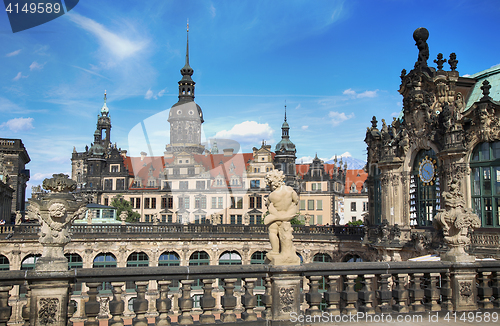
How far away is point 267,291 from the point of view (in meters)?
7.41

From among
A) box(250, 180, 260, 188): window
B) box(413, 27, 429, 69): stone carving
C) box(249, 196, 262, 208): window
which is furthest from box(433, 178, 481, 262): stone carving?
box(250, 180, 260, 188): window

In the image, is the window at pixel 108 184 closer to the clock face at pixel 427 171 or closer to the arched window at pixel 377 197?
the arched window at pixel 377 197

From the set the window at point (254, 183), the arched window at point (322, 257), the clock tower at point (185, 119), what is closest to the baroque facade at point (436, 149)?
the arched window at point (322, 257)

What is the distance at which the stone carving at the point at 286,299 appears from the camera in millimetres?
7336

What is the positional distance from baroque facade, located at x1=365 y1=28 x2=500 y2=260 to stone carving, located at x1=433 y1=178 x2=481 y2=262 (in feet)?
27.3

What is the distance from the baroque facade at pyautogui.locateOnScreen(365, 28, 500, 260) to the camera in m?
18.3

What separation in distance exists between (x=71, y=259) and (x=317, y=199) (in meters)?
46.0

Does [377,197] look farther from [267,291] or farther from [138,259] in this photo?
[138,259]

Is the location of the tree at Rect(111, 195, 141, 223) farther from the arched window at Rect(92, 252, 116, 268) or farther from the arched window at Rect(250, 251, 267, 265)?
the arched window at Rect(250, 251, 267, 265)

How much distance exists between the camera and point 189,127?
92812mm

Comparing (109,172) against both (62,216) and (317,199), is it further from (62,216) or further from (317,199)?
(62,216)

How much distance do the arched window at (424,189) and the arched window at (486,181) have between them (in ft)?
6.29

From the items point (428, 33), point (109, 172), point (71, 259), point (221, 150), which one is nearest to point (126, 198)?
point (109, 172)

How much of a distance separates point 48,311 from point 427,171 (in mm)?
19438
